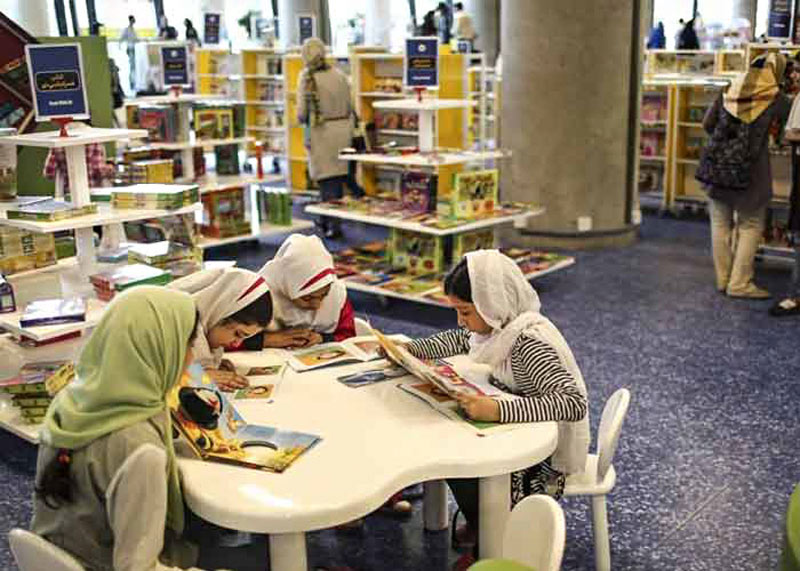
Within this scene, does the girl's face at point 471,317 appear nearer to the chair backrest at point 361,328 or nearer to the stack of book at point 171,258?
the chair backrest at point 361,328

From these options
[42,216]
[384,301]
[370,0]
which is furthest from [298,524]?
[370,0]

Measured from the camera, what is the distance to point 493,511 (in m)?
2.56

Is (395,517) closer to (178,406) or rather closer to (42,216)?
(178,406)

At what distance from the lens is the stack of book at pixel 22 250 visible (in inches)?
179

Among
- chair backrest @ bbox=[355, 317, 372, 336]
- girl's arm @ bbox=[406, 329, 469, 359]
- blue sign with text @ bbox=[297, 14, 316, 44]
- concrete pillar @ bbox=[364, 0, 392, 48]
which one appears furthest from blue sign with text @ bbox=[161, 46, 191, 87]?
concrete pillar @ bbox=[364, 0, 392, 48]

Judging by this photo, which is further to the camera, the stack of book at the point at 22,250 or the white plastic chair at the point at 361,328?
the stack of book at the point at 22,250

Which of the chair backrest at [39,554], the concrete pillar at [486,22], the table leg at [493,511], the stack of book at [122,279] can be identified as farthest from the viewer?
the concrete pillar at [486,22]

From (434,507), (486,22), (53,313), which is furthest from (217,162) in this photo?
(486,22)

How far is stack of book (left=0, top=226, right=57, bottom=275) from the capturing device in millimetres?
4535

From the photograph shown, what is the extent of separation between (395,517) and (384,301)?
307cm

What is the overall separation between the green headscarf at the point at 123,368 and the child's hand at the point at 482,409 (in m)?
0.83

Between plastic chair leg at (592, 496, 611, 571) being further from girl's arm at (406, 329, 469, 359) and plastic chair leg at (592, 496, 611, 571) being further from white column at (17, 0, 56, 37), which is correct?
white column at (17, 0, 56, 37)

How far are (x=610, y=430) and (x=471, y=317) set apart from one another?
52 centimetres

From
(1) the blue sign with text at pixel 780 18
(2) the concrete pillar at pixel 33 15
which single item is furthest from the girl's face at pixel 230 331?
(2) the concrete pillar at pixel 33 15
